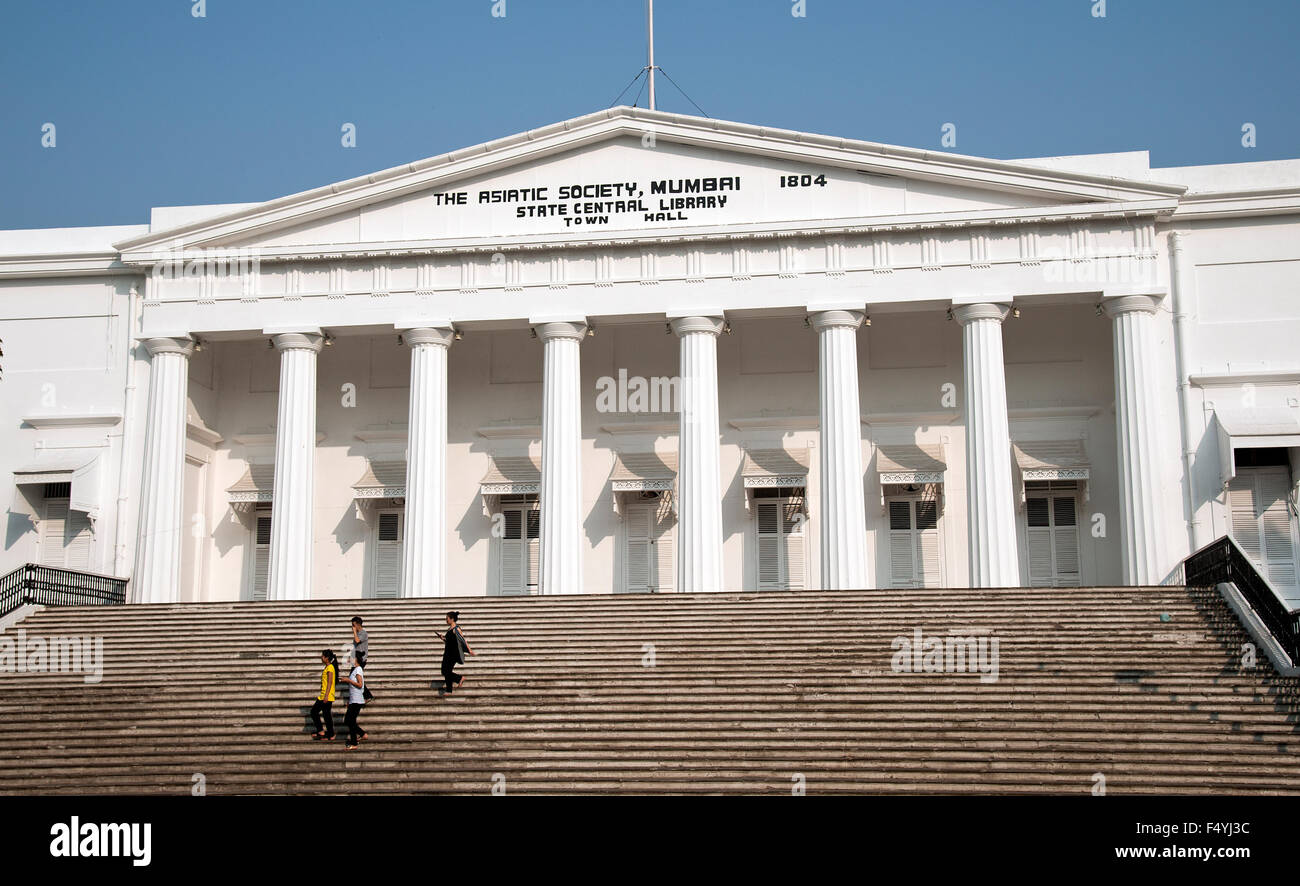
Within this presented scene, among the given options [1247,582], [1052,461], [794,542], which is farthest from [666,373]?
A: [1247,582]

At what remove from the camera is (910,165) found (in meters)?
28.2

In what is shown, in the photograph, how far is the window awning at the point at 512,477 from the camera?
3141 cm

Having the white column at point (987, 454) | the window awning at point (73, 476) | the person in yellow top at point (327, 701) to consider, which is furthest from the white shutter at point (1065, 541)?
the window awning at point (73, 476)

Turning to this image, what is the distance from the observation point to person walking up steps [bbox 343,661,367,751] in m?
18.4

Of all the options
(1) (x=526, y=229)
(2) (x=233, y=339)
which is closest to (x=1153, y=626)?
(1) (x=526, y=229)

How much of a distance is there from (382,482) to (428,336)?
4580mm

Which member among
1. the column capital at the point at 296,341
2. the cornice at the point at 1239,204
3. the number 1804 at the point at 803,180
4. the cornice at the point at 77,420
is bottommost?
the cornice at the point at 77,420

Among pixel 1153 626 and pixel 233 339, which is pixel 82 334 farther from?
pixel 1153 626

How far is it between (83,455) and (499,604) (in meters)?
11.6

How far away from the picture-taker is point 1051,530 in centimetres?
3059

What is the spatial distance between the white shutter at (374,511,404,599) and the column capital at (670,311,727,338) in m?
8.76

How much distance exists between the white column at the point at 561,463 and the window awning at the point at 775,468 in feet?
14.7

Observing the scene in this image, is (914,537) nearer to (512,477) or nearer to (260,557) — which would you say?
(512,477)

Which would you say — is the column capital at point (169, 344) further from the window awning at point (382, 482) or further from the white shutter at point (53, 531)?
the window awning at point (382, 482)
